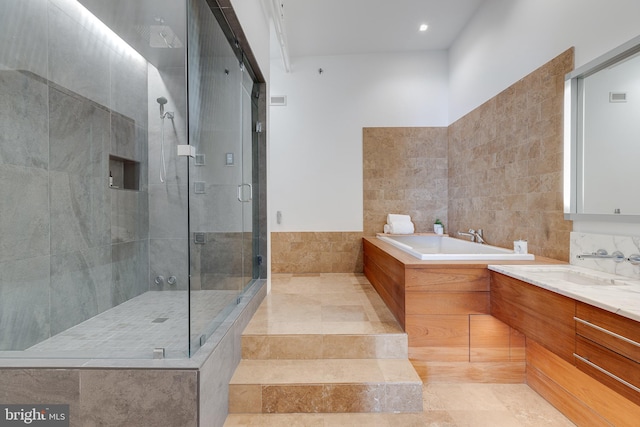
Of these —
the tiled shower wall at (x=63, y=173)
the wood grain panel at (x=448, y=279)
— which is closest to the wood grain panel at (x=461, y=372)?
the wood grain panel at (x=448, y=279)

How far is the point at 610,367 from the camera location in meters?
1.18

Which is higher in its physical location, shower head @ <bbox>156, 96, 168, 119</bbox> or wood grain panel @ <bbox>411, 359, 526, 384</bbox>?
shower head @ <bbox>156, 96, 168, 119</bbox>

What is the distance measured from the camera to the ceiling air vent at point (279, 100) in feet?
13.6

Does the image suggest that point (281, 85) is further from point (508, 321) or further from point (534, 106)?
point (508, 321)

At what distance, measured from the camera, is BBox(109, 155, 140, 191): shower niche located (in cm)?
266

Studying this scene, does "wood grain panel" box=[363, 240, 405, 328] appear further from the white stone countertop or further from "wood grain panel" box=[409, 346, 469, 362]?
the white stone countertop

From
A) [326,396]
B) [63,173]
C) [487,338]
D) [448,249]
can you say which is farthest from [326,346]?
[63,173]

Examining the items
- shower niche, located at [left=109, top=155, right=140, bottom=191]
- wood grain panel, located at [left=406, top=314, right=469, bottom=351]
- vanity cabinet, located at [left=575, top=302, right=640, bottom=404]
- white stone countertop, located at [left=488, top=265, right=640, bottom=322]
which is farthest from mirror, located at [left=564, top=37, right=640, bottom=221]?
shower niche, located at [left=109, top=155, right=140, bottom=191]

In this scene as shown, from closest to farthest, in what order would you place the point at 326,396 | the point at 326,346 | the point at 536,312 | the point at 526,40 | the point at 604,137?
1. the point at 536,312
2. the point at 326,396
3. the point at 604,137
4. the point at 326,346
5. the point at 526,40

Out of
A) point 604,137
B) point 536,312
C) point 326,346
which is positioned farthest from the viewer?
point 326,346

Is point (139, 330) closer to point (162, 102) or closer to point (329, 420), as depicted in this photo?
point (329, 420)

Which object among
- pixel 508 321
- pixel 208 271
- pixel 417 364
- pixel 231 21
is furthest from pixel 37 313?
pixel 508 321

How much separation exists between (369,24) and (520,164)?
2.32 m

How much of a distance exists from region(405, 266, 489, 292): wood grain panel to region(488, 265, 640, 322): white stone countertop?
0.11 meters
